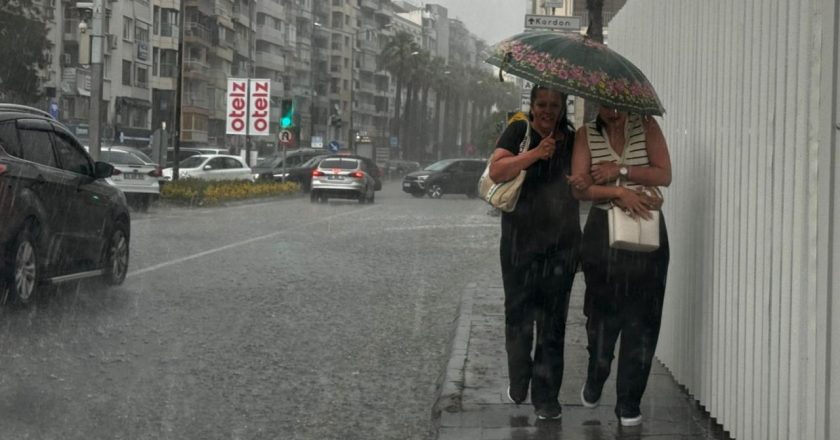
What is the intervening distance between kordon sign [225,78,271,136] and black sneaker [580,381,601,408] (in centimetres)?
3914

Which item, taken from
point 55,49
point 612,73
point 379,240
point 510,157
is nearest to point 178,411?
point 510,157

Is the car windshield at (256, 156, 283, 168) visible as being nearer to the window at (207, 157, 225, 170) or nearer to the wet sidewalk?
the window at (207, 157, 225, 170)

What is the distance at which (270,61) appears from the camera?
4454 inches

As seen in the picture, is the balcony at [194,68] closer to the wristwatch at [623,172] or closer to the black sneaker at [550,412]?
the black sneaker at [550,412]

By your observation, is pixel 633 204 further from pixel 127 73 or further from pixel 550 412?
pixel 127 73

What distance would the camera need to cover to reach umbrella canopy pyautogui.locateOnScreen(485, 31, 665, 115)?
5.77 meters

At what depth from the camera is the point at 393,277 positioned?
15102 millimetres

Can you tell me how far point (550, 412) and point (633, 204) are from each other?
1.15m

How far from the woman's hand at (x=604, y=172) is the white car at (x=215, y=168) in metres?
38.2

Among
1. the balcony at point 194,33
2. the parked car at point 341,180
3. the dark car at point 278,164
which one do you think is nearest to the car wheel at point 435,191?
the dark car at point 278,164

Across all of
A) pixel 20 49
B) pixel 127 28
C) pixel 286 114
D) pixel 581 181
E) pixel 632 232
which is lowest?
pixel 632 232

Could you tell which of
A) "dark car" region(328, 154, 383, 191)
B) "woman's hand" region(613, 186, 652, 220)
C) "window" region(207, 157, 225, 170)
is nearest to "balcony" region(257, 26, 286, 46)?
"dark car" region(328, 154, 383, 191)

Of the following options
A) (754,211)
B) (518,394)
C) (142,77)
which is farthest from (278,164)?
(754,211)

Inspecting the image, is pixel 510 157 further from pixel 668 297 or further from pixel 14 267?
pixel 14 267
